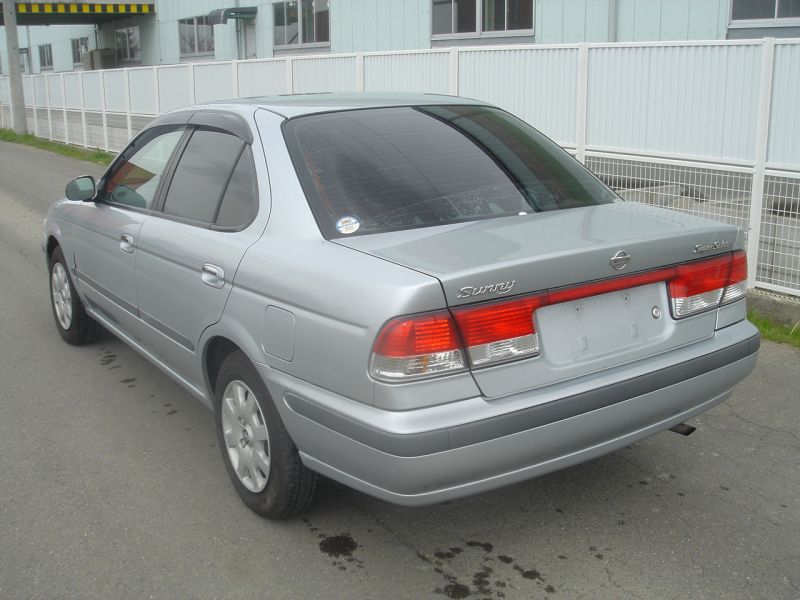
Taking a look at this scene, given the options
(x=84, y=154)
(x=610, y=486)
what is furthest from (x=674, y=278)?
(x=84, y=154)

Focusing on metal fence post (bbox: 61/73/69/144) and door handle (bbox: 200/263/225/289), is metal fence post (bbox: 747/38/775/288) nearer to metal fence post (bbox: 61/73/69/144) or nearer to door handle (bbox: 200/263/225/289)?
door handle (bbox: 200/263/225/289)

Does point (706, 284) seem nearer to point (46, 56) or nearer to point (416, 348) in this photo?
point (416, 348)

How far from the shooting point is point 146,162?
16.1 ft

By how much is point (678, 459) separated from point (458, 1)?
1394cm

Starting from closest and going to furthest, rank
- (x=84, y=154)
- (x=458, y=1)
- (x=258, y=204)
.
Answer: (x=258, y=204), (x=458, y=1), (x=84, y=154)


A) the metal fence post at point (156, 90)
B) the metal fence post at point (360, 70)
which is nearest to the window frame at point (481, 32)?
the metal fence post at point (360, 70)

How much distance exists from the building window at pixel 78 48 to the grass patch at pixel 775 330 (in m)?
35.4

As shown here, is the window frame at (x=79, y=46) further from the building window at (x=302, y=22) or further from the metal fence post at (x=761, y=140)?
the metal fence post at (x=761, y=140)

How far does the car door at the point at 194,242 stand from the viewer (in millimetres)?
3682

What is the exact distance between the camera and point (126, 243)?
4613 mm

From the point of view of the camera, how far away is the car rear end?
9.32ft

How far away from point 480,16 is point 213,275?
1371 centimetres

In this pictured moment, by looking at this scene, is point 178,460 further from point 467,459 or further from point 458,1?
point 458,1

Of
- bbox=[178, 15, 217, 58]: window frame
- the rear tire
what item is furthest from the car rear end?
bbox=[178, 15, 217, 58]: window frame
